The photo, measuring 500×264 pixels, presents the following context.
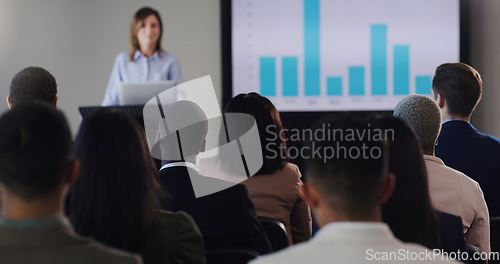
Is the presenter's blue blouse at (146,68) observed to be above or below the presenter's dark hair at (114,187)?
above

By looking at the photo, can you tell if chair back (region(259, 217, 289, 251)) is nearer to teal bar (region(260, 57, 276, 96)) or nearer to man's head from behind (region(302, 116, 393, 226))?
man's head from behind (region(302, 116, 393, 226))

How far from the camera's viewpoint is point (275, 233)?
2.48 metres

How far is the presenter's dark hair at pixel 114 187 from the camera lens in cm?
178

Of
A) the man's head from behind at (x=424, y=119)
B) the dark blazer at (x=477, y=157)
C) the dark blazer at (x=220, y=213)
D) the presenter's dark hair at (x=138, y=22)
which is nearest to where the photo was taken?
the dark blazer at (x=220, y=213)

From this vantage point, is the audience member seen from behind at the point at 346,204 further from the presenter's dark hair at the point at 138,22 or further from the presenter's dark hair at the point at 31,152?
the presenter's dark hair at the point at 138,22

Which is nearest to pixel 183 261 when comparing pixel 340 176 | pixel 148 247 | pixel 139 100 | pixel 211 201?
pixel 148 247

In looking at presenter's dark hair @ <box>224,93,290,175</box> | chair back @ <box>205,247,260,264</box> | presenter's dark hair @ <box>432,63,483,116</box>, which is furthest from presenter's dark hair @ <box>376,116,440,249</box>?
presenter's dark hair @ <box>432,63,483,116</box>

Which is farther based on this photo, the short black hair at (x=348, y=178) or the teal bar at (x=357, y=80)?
the teal bar at (x=357, y=80)

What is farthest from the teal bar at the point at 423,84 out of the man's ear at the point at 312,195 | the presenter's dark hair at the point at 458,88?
the man's ear at the point at 312,195

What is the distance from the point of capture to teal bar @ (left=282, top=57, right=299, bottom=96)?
6.11 meters

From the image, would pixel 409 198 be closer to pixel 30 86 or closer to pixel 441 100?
pixel 30 86

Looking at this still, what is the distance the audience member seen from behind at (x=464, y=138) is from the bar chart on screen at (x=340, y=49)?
242 centimetres

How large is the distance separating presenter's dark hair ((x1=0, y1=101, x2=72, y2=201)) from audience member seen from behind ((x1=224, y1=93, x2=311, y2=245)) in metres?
1.59

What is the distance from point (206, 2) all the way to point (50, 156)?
5100mm
